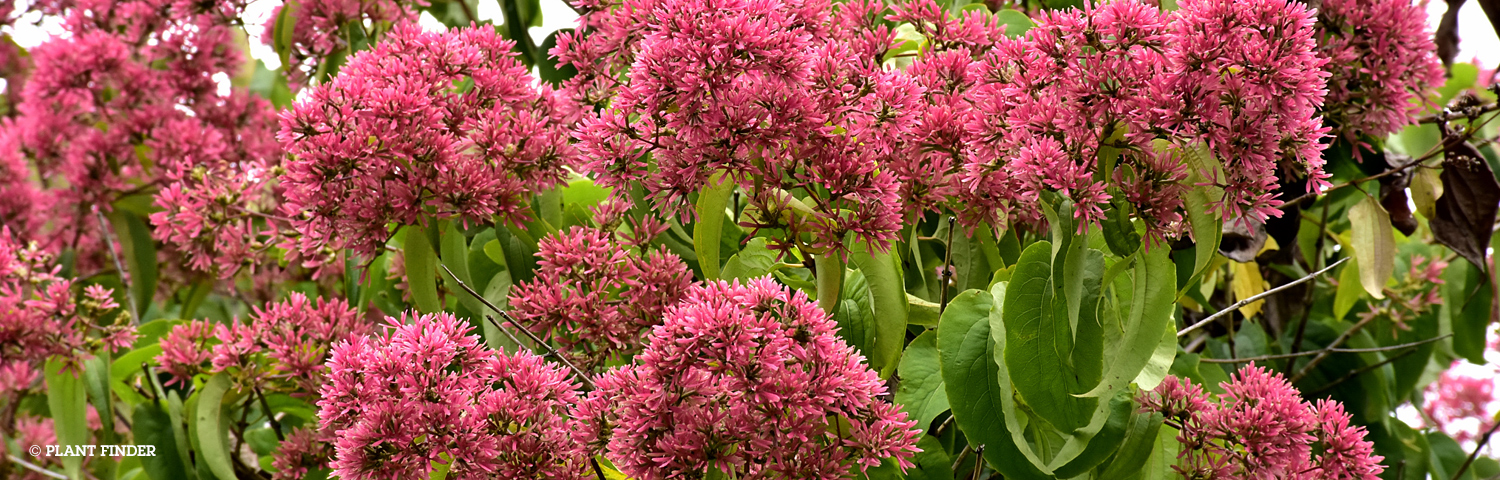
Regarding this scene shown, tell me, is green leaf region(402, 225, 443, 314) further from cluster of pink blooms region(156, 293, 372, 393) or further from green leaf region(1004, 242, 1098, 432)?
green leaf region(1004, 242, 1098, 432)

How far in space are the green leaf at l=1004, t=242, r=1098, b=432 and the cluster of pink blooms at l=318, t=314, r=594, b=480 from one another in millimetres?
272

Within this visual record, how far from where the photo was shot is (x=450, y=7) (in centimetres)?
143

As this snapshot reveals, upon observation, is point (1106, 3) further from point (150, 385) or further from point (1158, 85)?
point (150, 385)

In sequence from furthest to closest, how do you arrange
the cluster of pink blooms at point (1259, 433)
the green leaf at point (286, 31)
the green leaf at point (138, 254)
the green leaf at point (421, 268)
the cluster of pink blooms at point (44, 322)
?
the green leaf at point (138, 254)
the green leaf at point (286, 31)
the cluster of pink blooms at point (44, 322)
the green leaf at point (421, 268)
the cluster of pink blooms at point (1259, 433)

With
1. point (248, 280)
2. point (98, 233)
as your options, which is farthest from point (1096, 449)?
point (98, 233)

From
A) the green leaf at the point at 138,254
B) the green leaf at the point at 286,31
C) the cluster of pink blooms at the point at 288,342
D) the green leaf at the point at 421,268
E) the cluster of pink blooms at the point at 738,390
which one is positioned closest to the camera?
the cluster of pink blooms at the point at 738,390

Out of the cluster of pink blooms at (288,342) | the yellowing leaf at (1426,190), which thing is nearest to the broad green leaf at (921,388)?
the cluster of pink blooms at (288,342)

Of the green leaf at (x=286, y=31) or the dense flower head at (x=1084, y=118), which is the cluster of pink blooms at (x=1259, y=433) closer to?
the dense flower head at (x=1084, y=118)

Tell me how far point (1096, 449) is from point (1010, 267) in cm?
16

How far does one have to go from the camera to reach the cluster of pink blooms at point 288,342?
0.93m

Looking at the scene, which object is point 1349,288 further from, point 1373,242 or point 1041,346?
point 1041,346

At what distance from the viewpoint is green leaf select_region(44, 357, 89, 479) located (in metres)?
1.11

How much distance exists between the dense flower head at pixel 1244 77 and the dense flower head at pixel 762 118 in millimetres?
160

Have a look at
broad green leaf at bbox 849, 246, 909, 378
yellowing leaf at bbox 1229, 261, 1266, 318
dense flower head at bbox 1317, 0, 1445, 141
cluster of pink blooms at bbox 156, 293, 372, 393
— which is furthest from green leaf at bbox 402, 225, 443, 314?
yellowing leaf at bbox 1229, 261, 1266, 318
